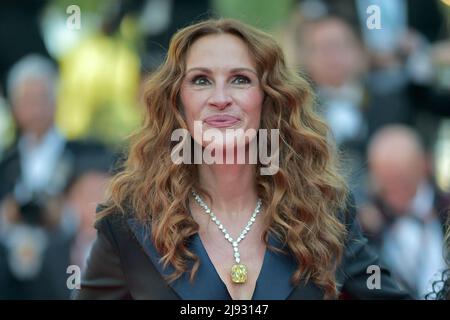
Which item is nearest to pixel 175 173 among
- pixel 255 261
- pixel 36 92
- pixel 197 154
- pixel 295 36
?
pixel 197 154

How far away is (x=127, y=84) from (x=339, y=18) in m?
1.51

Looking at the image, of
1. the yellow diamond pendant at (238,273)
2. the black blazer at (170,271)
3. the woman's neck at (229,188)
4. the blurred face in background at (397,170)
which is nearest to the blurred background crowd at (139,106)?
the blurred face in background at (397,170)

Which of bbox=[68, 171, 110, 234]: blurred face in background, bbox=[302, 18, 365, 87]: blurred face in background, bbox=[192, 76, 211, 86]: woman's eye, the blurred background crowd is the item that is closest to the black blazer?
bbox=[192, 76, 211, 86]: woman's eye

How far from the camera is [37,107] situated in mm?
7645

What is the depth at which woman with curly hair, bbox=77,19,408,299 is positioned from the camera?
3.92 metres

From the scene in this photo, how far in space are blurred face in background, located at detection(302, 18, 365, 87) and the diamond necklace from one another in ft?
9.45

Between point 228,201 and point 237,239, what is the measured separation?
17 centimetres

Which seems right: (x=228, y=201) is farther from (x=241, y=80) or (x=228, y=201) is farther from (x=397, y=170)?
(x=397, y=170)

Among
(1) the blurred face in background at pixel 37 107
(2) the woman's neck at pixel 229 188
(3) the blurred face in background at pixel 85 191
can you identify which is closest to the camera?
(2) the woman's neck at pixel 229 188

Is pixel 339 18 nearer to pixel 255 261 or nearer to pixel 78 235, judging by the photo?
pixel 78 235

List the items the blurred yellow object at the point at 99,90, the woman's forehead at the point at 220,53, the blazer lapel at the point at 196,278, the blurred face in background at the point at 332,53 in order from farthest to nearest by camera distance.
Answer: the blurred yellow object at the point at 99,90 < the blurred face in background at the point at 332,53 < the woman's forehead at the point at 220,53 < the blazer lapel at the point at 196,278

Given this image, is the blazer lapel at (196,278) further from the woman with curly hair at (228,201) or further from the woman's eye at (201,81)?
the woman's eye at (201,81)

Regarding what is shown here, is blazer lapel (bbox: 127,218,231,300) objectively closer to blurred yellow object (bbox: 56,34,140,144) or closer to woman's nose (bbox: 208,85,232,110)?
woman's nose (bbox: 208,85,232,110)

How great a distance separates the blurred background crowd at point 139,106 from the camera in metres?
6.41
